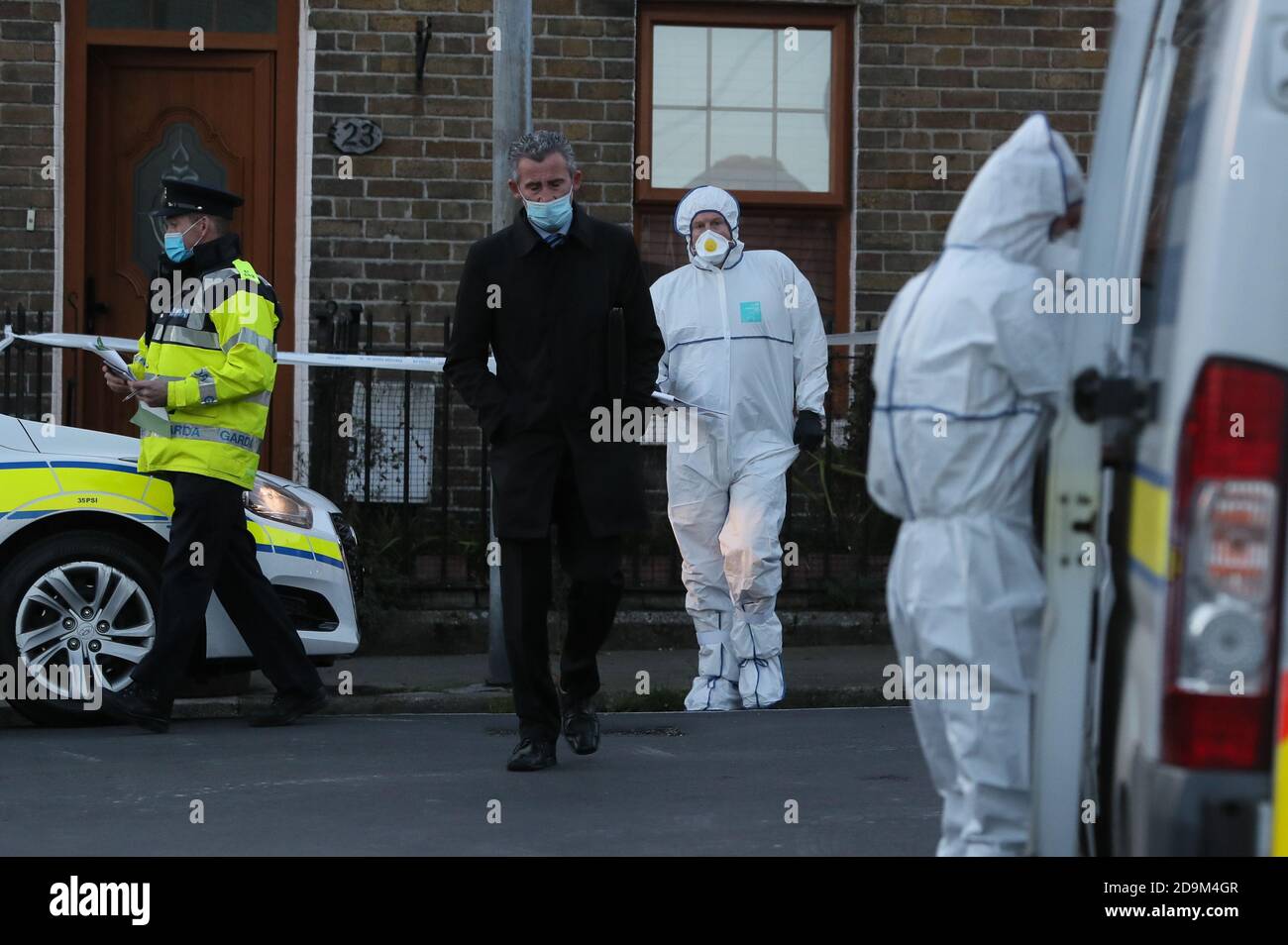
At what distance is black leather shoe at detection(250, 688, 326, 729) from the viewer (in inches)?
318

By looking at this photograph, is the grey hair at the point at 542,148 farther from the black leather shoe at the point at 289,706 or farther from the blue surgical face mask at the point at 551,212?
the black leather shoe at the point at 289,706

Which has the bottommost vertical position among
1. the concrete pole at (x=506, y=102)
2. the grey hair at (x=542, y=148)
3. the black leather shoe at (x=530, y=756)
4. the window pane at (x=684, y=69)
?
the black leather shoe at (x=530, y=756)

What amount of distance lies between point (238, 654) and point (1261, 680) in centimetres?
573

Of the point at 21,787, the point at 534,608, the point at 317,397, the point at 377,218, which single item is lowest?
the point at 21,787

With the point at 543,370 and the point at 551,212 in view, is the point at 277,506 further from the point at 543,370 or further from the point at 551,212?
the point at 551,212

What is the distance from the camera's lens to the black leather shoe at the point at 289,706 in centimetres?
808

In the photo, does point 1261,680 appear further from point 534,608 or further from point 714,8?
point 714,8

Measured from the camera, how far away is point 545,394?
677 cm

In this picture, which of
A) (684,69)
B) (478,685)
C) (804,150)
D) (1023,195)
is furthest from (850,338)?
(1023,195)

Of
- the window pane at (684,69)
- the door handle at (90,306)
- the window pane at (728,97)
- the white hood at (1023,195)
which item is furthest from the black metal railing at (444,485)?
the white hood at (1023,195)

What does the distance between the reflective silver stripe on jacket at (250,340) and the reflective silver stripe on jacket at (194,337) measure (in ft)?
0.19

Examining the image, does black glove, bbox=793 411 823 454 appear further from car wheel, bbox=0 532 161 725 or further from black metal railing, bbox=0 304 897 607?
car wheel, bbox=0 532 161 725

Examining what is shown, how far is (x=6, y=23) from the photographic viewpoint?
1163cm

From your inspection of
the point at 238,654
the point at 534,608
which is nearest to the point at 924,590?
the point at 534,608
